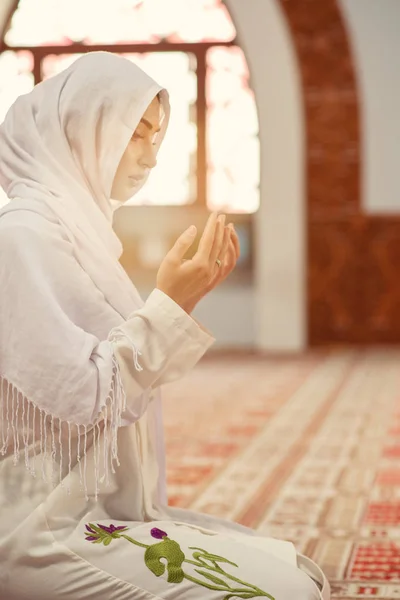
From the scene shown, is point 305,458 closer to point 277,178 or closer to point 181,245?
point 181,245

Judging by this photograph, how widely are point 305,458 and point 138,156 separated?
3.11m

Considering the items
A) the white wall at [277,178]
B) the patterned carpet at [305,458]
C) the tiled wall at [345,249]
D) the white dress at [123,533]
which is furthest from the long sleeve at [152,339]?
the tiled wall at [345,249]

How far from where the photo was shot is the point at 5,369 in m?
1.85

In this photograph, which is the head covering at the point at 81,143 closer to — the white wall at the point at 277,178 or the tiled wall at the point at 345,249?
the white wall at the point at 277,178

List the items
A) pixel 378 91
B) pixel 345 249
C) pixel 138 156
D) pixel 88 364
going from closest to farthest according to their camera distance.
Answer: pixel 88 364
pixel 138 156
pixel 378 91
pixel 345 249

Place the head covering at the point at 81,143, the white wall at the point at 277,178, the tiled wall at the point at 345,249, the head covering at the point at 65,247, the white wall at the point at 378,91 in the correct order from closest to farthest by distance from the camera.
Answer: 1. the head covering at the point at 65,247
2. the head covering at the point at 81,143
3. the white wall at the point at 277,178
4. the white wall at the point at 378,91
5. the tiled wall at the point at 345,249

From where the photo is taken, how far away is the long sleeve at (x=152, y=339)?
6.08ft

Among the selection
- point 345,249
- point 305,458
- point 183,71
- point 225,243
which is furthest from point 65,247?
point 183,71

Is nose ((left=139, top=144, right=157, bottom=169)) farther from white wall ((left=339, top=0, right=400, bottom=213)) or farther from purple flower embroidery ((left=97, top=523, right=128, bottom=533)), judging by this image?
white wall ((left=339, top=0, right=400, bottom=213))

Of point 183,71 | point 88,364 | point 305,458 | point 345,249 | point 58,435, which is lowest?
point 305,458

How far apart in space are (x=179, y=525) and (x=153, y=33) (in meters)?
8.68

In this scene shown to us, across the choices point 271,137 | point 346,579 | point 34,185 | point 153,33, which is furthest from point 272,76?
point 34,185

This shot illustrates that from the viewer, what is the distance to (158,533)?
1962 millimetres

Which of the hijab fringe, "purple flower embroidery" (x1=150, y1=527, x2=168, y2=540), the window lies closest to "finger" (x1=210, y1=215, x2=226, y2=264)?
the hijab fringe
